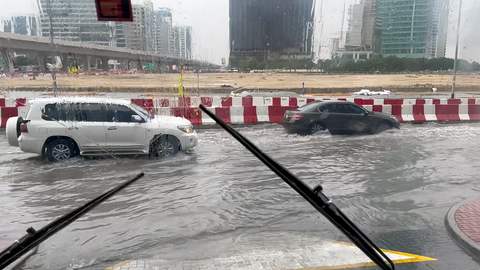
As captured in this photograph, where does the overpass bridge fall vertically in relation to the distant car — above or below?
above

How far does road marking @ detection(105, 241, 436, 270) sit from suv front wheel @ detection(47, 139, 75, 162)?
15.1ft

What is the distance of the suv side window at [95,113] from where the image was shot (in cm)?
701

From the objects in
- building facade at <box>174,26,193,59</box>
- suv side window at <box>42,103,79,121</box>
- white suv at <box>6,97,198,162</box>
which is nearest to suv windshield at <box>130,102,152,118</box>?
white suv at <box>6,97,198,162</box>

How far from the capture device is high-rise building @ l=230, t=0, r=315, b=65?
4949mm

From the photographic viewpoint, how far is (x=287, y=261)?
3.70 m

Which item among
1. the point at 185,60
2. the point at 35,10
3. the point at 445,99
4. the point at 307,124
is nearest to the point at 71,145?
the point at 185,60

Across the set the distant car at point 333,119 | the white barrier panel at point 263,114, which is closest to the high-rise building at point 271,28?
the distant car at point 333,119

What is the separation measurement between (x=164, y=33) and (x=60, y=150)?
3.85 metres

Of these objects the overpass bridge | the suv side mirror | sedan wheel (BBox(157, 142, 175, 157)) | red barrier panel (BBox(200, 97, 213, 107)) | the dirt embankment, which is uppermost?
the overpass bridge

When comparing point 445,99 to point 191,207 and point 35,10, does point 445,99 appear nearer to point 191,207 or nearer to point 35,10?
point 191,207

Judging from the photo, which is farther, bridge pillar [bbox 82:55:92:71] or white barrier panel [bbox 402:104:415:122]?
white barrier panel [bbox 402:104:415:122]

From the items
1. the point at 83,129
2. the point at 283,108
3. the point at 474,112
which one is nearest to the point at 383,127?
the point at 283,108

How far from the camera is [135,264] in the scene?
3.67m

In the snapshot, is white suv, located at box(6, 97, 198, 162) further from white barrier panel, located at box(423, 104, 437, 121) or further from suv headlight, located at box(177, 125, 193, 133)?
white barrier panel, located at box(423, 104, 437, 121)
